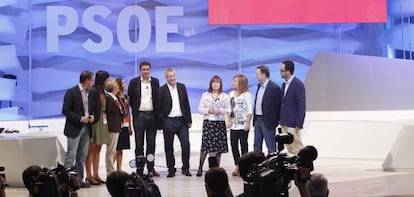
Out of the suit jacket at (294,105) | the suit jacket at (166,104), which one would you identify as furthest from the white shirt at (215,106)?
the suit jacket at (294,105)

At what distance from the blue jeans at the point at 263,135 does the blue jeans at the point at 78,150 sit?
1.89m

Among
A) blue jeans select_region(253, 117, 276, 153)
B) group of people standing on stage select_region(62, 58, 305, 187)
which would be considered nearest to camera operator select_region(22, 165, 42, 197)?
group of people standing on stage select_region(62, 58, 305, 187)

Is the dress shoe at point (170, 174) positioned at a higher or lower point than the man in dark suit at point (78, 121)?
lower

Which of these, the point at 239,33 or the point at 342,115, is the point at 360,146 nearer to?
the point at 342,115

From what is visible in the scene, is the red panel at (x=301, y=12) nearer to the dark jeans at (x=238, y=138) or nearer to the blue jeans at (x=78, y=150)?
the dark jeans at (x=238, y=138)

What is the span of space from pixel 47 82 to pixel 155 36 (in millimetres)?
2235

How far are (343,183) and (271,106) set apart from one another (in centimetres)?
118

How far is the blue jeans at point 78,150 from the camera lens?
6445 millimetres

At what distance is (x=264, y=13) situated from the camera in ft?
39.0

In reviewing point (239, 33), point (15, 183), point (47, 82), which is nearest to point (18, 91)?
point (47, 82)

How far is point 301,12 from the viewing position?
11844 mm

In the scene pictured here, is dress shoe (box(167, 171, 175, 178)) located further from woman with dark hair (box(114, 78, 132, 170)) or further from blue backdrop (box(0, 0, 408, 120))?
blue backdrop (box(0, 0, 408, 120))

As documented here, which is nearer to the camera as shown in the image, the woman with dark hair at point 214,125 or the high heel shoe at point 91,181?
the high heel shoe at point 91,181

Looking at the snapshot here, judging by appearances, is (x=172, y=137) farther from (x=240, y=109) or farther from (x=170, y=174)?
(x=240, y=109)
